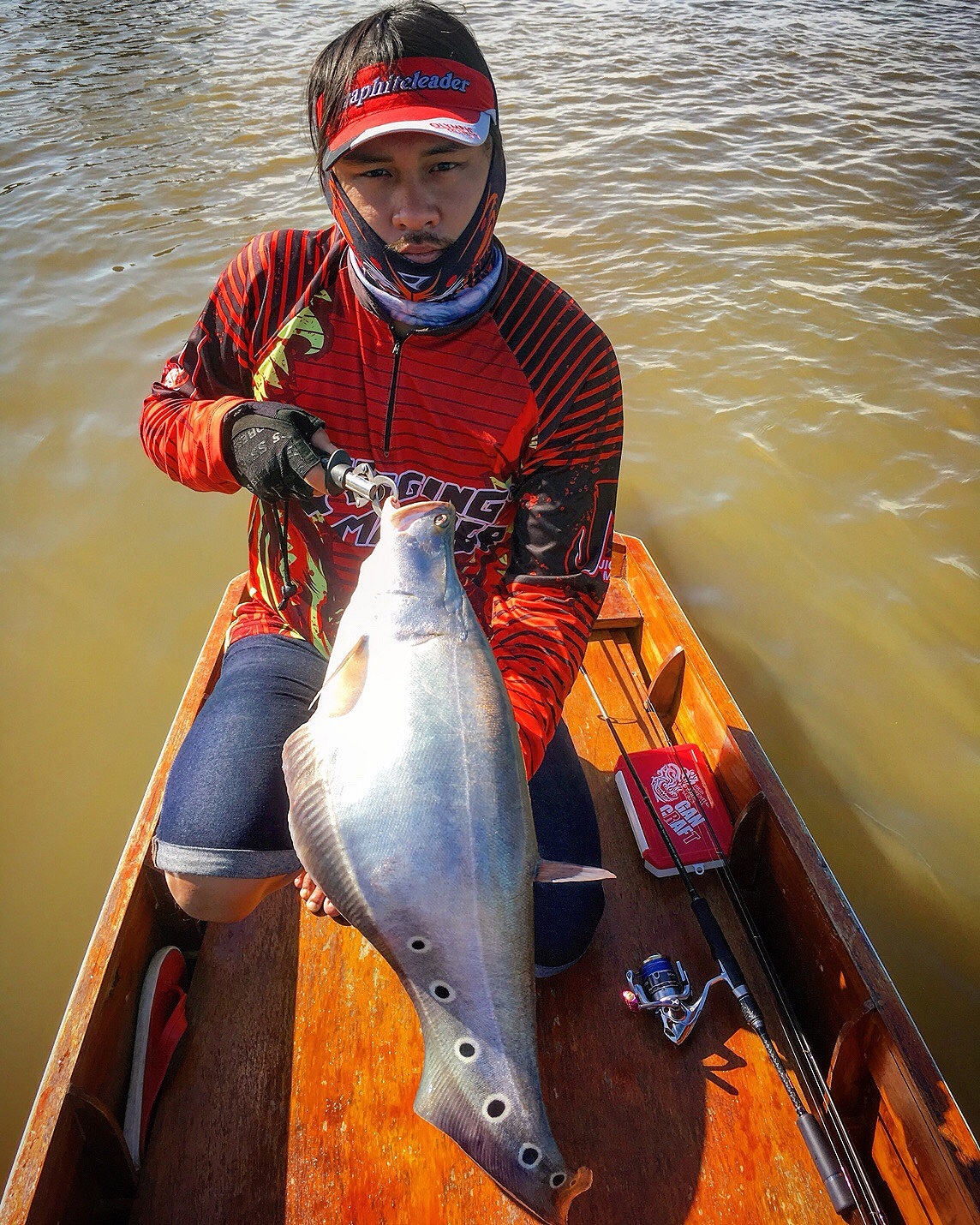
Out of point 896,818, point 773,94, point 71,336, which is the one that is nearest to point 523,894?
point 896,818

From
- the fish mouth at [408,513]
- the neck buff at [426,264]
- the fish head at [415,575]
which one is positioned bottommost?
the fish head at [415,575]

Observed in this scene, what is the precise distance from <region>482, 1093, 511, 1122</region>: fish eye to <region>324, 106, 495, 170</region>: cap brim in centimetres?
236

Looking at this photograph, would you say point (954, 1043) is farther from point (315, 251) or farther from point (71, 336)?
point (71, 336)

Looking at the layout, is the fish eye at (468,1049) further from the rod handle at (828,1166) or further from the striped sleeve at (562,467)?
the rod handle at (828,1166)

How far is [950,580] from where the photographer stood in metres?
5.15

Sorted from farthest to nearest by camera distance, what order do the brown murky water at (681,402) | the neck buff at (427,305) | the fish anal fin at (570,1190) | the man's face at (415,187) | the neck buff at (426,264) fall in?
1. the brown murky water at (681,402)
2. the neck buff at (427,305)
3. the neck buff at (426,264)
4. the man's face at (415,187)
5. the fish anal fin at (570,1190)

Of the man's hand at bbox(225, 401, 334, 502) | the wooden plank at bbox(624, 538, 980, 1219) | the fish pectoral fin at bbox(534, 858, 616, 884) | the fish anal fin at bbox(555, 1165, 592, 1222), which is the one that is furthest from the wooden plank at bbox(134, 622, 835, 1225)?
the man's hand at bbox(225, 401, 334, 502)

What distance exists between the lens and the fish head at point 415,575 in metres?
1.93

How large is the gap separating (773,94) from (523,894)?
14141 millimetres

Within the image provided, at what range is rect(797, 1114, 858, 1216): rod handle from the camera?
7.20 ft

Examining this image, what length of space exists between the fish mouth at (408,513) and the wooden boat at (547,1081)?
162 cm

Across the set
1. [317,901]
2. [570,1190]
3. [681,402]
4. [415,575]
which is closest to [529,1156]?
[570,1190]

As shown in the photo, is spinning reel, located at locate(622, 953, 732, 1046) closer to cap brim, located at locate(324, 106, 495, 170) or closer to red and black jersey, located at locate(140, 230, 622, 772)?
red and black jersey, located at locate(140, 230, 622, 772)

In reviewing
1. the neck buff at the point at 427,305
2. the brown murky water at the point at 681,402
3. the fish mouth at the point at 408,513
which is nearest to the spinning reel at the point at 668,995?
the brown murky water at the point at 681,402
